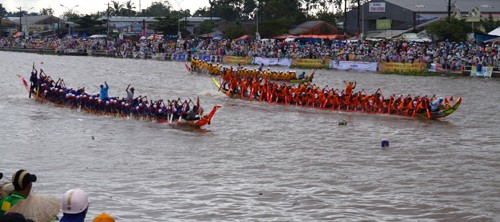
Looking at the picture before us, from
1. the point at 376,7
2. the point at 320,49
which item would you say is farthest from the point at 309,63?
the point at 376,7

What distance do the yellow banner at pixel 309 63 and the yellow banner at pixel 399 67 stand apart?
5.39 m

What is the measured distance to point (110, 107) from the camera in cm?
2531

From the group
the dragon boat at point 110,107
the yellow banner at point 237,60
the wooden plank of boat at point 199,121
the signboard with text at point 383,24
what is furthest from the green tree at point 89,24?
the wooden plank of boat at point 199,121

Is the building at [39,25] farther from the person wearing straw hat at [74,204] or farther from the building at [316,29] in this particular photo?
the person wearing straw hat at [74,204]

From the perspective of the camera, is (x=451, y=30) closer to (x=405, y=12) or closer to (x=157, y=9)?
(x=405, y=12)

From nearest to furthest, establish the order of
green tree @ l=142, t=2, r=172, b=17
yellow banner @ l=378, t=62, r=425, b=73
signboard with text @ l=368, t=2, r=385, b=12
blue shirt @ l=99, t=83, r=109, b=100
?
1. blue shirt @ l=99, t=83, r=109, b=100
2. yellow banner @ l=378, t=62, r=425, b=73
3. signboard with text @ l=368, t=2, r=385, b=12
4. green tree @ l=142, t=2, r=172, b=17

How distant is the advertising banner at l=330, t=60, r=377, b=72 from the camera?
46.0 metres

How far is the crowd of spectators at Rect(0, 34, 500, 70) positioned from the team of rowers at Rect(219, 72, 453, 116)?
1458cm

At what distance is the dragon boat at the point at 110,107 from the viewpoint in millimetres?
22281

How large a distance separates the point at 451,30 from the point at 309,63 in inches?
410

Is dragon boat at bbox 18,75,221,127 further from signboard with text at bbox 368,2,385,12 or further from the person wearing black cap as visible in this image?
signboard with text at bbox 368,2,385,12

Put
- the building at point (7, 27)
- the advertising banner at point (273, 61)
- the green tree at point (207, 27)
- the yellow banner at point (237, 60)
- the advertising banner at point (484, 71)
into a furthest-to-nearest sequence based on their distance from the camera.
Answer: the building at point (7, 27) < the green tree at point (207, 27) < the yellow banner at point (237, 60) < the advertising banner at point (273, 61) < the advertising banner at point (484, 71)

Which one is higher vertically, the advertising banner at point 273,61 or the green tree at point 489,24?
the green tree at point 489,24

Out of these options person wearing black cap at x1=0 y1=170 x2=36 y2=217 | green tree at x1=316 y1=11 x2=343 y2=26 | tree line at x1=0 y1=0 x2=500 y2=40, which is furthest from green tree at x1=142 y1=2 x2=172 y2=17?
person wearing black cap at x1=0 y1=170 x2=36 y2=217
